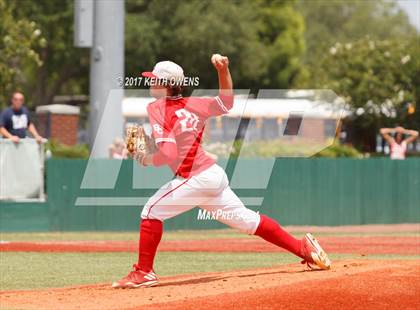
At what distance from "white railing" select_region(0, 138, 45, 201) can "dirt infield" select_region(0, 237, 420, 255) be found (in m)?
2.87

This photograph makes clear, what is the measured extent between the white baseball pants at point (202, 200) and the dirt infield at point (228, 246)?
6157mm

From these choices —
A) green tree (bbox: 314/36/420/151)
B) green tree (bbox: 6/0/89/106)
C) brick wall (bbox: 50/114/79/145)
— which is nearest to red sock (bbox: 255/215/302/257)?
brick wall (bbox: 50/114/79/145)

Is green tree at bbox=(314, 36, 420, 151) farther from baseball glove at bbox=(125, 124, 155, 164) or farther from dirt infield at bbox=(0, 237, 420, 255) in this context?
baseball glove at bbox=(125, 124, 155, 164)

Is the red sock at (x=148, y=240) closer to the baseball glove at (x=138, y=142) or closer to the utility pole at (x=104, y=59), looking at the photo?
the baseball glove at (x=138, y=142)

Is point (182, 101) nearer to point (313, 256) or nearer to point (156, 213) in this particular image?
point (156, 213)

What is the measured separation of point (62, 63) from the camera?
55.4 m

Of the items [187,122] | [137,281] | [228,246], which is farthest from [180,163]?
[228,246]

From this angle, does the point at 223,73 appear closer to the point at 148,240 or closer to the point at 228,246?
the point at 148,240

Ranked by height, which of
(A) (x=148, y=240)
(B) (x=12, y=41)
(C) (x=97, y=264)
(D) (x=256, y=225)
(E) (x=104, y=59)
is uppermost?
(B) (x=12, y=41)

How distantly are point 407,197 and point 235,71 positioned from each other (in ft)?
115

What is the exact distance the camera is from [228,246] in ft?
57.7

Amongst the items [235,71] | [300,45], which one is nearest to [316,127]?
[235,71]

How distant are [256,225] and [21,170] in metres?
11.1

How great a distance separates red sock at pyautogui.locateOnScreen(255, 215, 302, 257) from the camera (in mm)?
10641
